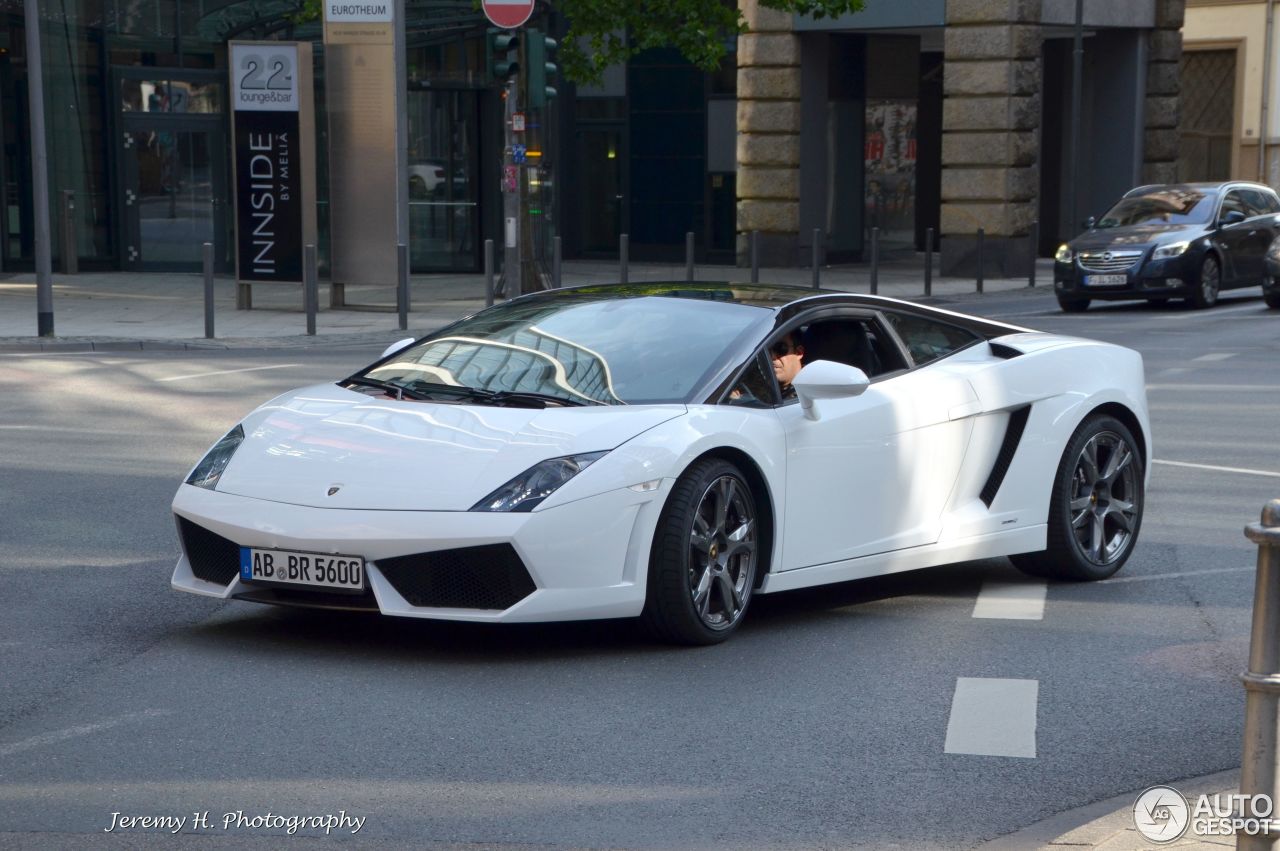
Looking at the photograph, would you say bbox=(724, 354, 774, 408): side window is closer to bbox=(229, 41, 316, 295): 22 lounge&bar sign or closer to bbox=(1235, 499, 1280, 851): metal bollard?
bbox=(1235, 499, 1280, 851): metal bollard

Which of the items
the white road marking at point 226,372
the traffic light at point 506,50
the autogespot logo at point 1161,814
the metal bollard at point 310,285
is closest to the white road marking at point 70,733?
the autogespot logo at point 1161,814

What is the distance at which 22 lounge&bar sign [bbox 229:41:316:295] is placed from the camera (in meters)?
22.1

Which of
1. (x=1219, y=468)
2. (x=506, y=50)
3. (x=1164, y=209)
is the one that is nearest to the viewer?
(x=1219, y=468)

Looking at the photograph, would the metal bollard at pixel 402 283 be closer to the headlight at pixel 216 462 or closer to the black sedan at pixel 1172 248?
the black sedan at pixel 1172 248

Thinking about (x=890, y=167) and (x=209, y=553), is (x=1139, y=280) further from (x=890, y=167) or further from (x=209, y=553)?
A: (x=209, y=553)

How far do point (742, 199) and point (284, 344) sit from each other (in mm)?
14597

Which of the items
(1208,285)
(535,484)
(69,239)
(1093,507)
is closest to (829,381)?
(535,484)

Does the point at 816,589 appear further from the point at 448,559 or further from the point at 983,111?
the point at 983,111

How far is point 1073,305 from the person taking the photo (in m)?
24.1

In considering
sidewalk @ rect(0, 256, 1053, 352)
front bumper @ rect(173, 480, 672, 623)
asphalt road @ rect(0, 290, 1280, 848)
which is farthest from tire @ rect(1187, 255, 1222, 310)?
front bumper @ rect(173, 480, 672, 623)

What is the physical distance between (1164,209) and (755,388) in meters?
19.5

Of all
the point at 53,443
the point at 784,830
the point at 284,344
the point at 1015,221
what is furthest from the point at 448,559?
the point at 1015,221

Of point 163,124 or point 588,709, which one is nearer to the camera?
point 588,709

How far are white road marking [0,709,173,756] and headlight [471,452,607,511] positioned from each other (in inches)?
46.1
